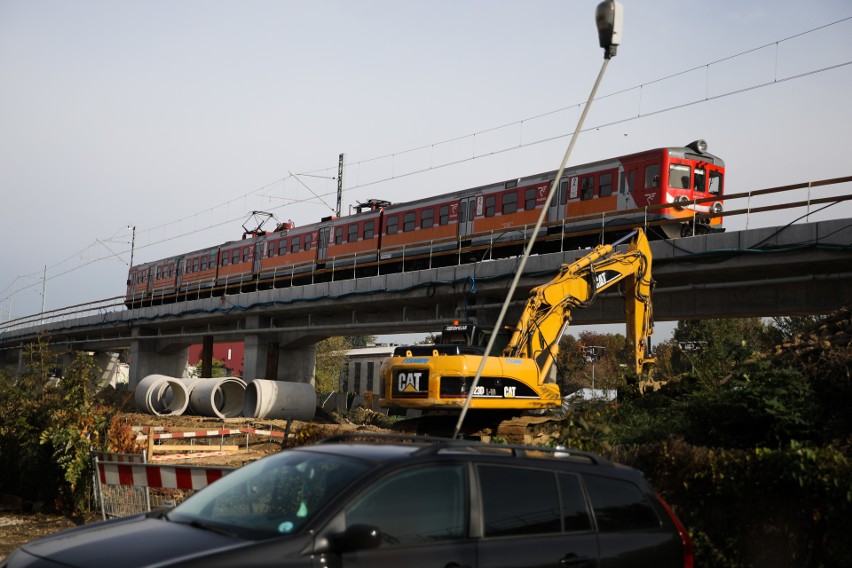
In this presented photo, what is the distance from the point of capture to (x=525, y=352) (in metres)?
16.8

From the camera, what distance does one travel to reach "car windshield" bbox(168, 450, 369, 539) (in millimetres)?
4711

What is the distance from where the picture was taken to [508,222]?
2947 centimetres

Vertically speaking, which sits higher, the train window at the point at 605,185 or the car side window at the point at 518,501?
the train window at the point at 605,185

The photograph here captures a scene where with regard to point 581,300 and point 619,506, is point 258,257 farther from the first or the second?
point 619,506

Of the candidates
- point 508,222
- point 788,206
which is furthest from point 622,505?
point 508,222

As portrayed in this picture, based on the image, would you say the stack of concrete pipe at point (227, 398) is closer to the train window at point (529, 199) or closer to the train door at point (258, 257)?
the train door at point (258, 257)

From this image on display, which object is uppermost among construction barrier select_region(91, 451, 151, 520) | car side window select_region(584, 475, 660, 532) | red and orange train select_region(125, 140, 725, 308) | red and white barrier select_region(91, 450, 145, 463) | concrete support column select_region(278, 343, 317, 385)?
red and orange train select_region(125, 140, 725, 308)

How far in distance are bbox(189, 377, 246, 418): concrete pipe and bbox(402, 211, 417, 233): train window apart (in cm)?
880

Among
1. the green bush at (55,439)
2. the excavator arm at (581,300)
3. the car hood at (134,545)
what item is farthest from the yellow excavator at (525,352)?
the car hood at (134,545)

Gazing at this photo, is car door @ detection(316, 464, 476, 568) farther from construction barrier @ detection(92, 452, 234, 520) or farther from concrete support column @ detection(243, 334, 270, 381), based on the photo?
concrete support column @ detection(243, 334, 270, 381)

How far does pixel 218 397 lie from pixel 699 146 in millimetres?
21230

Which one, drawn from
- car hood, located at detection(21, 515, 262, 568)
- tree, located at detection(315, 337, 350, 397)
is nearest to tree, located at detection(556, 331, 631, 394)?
tree, located at detection(315, 337, 350, 397)

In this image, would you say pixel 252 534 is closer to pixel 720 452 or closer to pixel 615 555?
pixel 615 555

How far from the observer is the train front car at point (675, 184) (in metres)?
24.3
